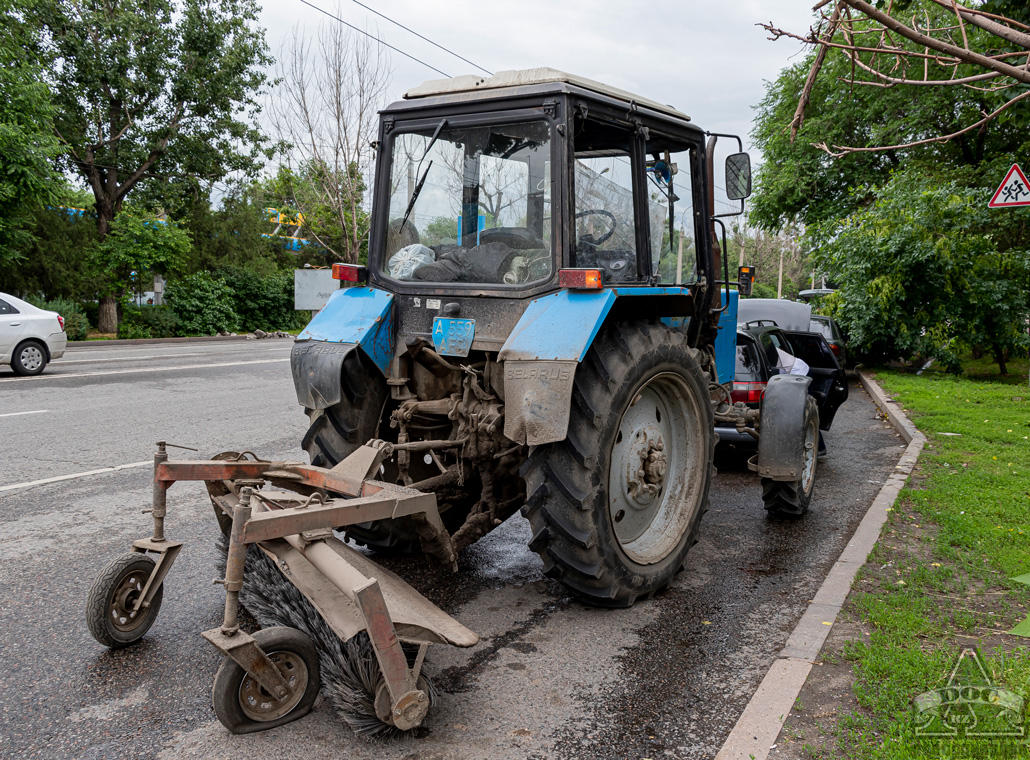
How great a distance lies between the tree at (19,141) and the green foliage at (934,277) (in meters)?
17.7

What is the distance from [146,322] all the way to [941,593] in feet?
84.2

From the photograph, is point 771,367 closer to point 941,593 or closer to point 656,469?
point 941,593

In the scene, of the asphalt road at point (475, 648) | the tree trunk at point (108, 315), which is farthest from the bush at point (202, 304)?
the asphalt road at point (475, 648)

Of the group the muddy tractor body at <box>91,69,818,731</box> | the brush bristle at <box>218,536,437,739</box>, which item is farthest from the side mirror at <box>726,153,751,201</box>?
the brush bristle at <box>218,536,437,739</box>

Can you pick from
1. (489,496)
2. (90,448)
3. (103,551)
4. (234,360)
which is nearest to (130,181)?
(234,360)

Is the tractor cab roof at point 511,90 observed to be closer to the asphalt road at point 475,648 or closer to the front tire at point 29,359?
the asphalt road at point 475,648

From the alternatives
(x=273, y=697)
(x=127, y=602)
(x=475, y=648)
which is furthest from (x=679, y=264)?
(x=127, y=602)

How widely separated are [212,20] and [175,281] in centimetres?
846

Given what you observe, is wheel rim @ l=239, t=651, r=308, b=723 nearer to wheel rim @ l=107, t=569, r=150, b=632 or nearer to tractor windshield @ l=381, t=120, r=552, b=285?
wheel rim @ l=107, t=569, r=150, b=632

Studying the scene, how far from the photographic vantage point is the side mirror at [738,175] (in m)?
5.36

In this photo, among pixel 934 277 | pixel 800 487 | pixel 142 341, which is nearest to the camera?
pixel 800 487

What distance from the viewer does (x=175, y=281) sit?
2731 cm

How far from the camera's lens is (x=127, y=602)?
367 cm

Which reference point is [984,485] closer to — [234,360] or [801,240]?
[234,360]
